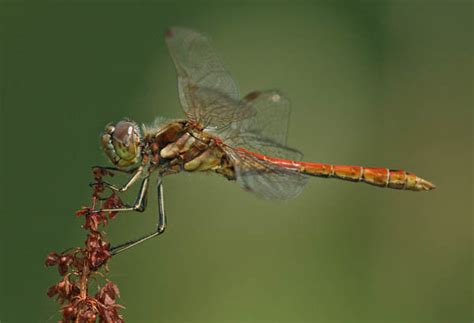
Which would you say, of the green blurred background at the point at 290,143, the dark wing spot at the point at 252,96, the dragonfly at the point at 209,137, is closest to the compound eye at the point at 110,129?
the dragonfly at the point at 209,137

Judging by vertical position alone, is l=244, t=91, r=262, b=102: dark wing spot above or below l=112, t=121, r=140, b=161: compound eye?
above

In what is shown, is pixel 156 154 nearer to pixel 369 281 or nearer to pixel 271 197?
pixel 271 197

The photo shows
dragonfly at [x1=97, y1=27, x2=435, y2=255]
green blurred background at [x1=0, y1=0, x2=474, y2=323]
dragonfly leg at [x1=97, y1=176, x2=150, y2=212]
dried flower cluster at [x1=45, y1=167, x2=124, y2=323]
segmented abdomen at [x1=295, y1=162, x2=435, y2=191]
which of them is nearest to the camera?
dried flower cluster at [x1=45, y1=167, x2=124, y2=323]

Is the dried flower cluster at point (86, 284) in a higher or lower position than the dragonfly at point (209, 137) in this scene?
lower

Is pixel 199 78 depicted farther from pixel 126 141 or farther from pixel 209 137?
pixel 126 141

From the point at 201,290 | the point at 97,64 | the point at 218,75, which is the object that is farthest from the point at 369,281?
the point at 97,64

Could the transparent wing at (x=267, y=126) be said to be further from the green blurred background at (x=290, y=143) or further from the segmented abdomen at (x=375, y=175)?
the green blurred background at (x=290, y=143)

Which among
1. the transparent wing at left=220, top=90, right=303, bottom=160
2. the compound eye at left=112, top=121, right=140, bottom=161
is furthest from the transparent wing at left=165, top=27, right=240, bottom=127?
the compound eye at left=112, top=121, right=140, bottom=161

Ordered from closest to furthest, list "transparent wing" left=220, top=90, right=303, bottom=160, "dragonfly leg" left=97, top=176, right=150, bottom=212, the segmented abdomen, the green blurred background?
"dragonfly leg" left=97, top=176, right=150, bottom=212 → "transparent wing" left=220, top=90, right=303, bottom=160 → the segmented abdomen → the green blurred background

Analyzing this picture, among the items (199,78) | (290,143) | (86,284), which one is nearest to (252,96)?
(199,78)

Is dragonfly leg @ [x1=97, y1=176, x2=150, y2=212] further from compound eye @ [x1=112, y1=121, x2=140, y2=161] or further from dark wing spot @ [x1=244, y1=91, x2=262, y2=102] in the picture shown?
dark wing spot @ [x1=244, y1=91, x2=262, y2=102]
